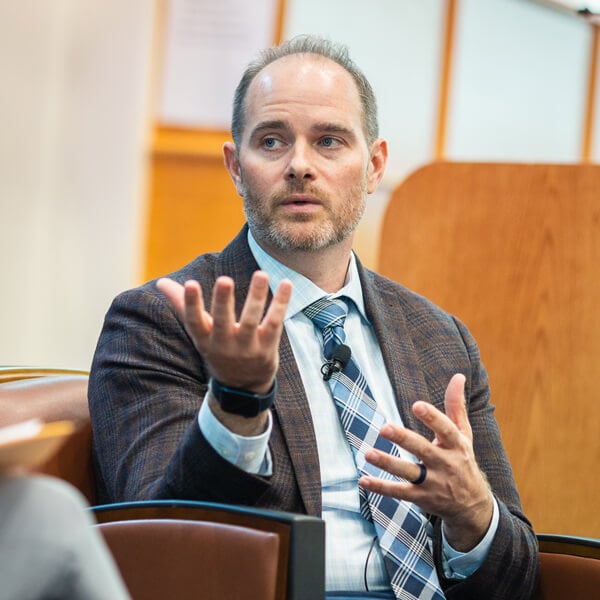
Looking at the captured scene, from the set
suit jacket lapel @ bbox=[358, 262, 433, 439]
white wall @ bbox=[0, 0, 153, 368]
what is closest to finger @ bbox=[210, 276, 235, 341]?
suit jacket lapel @ bbox=[358, 262, 433, 439]

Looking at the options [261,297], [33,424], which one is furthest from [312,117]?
[33,424]

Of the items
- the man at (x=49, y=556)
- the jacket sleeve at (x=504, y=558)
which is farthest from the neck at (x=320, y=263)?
the man at (x=49, y=556)

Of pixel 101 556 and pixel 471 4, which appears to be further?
pixel 471 4

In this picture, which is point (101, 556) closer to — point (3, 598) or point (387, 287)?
point (3, 598)

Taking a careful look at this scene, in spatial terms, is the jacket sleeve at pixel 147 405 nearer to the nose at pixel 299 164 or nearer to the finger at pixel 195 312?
the finger at pixel 195 312

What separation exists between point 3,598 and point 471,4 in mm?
5027

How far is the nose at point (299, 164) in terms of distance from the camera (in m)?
1.96

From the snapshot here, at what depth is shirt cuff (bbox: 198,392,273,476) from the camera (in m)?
1.46

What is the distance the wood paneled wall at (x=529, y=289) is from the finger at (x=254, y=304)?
48.4 inches

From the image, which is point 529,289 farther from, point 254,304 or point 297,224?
point 254,304

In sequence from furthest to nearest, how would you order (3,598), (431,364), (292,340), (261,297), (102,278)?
1. (102,278)
2. (431,364)
3. (292,340)
4. (261,297)
5. (3,598)

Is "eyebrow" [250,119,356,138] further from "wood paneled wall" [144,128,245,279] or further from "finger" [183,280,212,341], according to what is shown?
"wood paneled wall" [144,128,245,279]

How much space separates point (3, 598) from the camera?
695mm

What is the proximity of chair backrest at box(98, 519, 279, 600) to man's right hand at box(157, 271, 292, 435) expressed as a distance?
192mm
